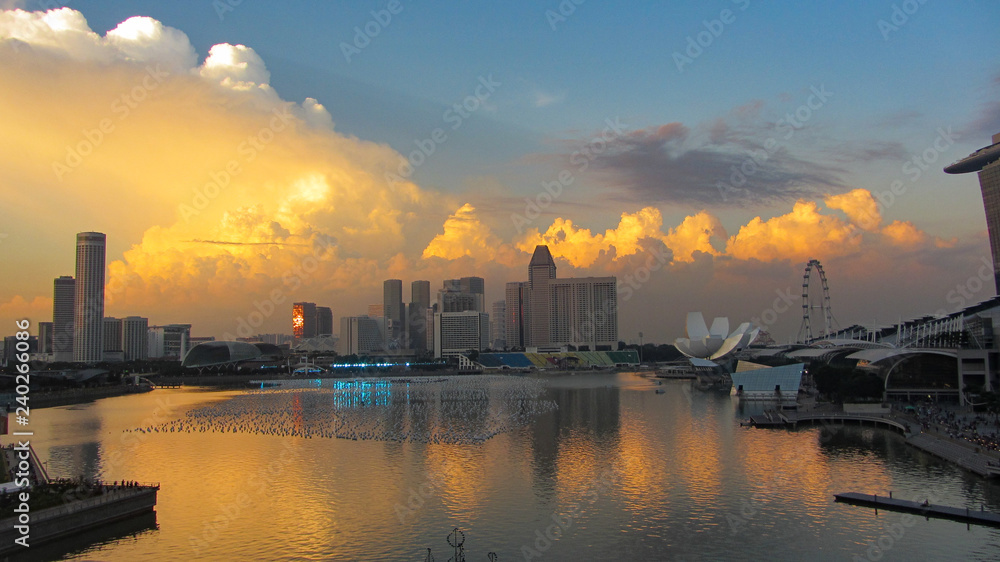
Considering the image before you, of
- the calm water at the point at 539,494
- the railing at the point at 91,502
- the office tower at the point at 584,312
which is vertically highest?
the office tower at the point at 584,312

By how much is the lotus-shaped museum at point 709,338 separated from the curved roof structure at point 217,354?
67.3 meters

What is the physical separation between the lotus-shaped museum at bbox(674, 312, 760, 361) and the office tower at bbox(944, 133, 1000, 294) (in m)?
29.3

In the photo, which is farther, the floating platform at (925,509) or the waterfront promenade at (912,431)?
the waterfront promenade at (912,431)

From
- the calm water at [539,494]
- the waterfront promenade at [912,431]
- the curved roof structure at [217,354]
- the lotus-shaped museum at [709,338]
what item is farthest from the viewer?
the curved roof structure at [217,354]

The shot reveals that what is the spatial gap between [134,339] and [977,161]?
575ft

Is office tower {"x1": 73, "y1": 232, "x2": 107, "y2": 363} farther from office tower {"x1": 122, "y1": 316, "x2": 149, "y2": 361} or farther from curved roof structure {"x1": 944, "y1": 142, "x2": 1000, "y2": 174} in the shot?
curved roof structure {"x1": 944, "y1": 142, "x2": 1000, "y2": 174}

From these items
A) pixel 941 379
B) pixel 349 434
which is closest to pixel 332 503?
pixel 349 434

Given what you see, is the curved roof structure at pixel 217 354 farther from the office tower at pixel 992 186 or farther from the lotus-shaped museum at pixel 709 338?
the office tower at pixel 992 186

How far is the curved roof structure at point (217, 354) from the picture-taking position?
100062 millimetres

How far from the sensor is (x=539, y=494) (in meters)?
20.4

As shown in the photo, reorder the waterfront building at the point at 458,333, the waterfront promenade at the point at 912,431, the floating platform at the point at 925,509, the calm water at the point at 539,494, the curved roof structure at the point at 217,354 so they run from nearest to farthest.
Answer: the calm water at the point at 539,494 < the floating platform at the point at 925,509 < the waterfront promenade at the point at 912,431 < the curved roof structure at the point at 217,354 < the waterfront building at the point at 458,333

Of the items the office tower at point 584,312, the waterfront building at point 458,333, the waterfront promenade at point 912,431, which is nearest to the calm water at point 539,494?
the waterfront promenade at point 912,431

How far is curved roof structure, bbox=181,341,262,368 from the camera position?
100 meters

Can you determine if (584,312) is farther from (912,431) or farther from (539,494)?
(539,494)
